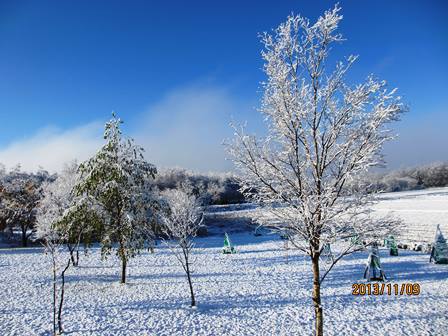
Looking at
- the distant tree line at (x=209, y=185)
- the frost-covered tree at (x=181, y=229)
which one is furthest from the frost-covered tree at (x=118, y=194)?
the distant tree line at (x=209, y=185)

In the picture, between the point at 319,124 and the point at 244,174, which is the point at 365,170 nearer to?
the point at 319,124

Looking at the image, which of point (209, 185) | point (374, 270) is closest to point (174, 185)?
point (209, 185)

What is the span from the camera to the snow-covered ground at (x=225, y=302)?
1285cm

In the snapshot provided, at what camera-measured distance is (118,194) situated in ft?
61.5

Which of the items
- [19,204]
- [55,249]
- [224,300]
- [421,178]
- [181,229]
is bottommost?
[224,300]

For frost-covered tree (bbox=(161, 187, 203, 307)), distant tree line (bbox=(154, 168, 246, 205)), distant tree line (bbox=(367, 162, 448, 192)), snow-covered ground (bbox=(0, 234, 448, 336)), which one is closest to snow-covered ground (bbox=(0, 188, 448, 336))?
snow-covered ground (bbox=(0, 234, 448, 336))

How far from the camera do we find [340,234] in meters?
7.32

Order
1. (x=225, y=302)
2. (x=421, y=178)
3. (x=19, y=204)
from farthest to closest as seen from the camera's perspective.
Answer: (x=421, y=178)
(x=19, y=204)
(x=225, y=302)

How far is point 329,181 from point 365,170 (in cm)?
94

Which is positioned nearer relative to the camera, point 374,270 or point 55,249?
point 55,249
